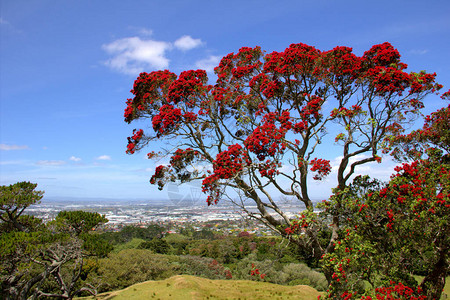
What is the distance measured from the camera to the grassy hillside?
19.4 m

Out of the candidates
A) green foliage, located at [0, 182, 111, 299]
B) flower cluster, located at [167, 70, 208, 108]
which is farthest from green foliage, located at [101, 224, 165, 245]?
flower cluster, located at [167, 70, 208, 108]

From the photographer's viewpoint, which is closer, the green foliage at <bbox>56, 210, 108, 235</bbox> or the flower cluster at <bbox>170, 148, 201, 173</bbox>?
→ the flower cluster at <bbox>170, 148, 201, 173</bbox>

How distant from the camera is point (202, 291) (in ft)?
68.7

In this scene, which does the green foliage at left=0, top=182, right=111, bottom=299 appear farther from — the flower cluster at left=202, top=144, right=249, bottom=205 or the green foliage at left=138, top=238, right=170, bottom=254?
the green foliage at left=138, top=238, right=170, bottom=254

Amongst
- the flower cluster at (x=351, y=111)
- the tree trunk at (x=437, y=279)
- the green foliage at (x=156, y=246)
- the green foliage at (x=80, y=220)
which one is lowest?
the green foliage at (x=156, y=246)

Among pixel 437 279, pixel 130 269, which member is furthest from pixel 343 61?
pixel 130 269

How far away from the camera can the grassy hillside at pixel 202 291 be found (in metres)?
19.4

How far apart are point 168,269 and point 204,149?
2599 cm

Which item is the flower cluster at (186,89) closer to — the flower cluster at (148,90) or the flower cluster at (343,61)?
the flower cluster at (148,90)

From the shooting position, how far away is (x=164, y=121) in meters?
11.2

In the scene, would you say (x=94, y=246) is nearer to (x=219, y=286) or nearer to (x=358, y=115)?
(x=219, y=286)

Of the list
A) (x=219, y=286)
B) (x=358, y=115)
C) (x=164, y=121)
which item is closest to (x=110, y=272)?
(x=219, y=286)

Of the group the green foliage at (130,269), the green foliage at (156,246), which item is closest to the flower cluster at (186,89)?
the green foliage at (130,269)

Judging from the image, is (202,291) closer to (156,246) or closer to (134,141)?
(134,141)
